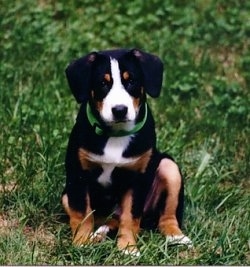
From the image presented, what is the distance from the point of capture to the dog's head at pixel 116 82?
4672 millimetres

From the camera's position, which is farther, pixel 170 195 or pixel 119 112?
pixel 170 195

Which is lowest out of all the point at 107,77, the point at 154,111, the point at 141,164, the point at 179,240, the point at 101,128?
the point at 154,111

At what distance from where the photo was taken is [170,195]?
Result: 5.18m

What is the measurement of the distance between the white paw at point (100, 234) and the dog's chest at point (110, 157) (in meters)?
0.35

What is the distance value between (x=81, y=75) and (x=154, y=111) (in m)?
2.19

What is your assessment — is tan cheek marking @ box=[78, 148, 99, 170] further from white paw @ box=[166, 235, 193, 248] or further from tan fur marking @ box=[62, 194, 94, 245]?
white paw @ box=[166, 235, 193, 248]

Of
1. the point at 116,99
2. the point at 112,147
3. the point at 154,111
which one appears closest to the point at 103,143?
the point at 112,147

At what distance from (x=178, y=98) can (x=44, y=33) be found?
1.53m

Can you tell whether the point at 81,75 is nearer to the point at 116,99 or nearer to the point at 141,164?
the point at 116,99

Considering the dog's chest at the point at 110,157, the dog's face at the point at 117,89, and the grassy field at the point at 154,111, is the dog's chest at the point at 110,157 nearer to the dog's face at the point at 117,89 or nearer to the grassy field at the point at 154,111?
the dog's face at the point at 117,89

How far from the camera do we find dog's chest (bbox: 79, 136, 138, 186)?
4.88 metres

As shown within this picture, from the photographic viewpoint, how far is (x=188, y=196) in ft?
18.5

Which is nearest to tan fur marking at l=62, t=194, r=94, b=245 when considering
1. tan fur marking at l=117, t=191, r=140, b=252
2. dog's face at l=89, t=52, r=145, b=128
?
tan fur marking at l=117, t=191, r=140, b=252

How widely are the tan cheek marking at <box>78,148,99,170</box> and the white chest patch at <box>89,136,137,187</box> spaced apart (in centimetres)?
2
